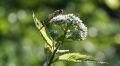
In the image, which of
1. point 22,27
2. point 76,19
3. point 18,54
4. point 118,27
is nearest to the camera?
point 76,19

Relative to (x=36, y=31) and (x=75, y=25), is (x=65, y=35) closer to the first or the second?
(x=75, y=25)

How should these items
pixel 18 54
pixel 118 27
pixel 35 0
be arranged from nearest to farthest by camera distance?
pixel 18 54
pixel 35 0
pixel 118 27

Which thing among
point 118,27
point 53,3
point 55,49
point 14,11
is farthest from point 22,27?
point 55,49

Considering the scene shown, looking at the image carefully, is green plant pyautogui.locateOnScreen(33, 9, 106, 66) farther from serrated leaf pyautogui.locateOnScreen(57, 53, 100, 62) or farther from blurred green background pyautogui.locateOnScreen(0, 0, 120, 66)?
blurred green background pyautogui.locateOnScreen(0, 0, 120, 66)

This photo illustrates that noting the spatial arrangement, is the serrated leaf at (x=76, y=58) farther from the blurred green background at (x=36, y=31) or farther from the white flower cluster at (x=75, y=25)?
the blurred green background at (x=36, y=31)

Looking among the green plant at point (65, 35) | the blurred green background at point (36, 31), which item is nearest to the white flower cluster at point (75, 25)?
the green plant at point (65, 35)

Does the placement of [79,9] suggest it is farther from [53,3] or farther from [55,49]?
[55,49]

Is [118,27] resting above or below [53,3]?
below

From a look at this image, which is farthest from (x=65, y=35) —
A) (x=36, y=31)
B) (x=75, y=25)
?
(x=36, y=31)

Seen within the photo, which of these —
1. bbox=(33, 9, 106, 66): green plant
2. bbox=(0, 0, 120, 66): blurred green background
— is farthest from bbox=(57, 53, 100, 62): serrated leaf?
bbox=(0, 0, 120, 66): blurred green background
